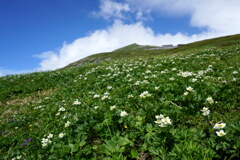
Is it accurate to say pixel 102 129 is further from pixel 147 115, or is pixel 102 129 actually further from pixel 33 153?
pixel 33 153

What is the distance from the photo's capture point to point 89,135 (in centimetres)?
461

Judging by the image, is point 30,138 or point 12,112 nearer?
point 30,138

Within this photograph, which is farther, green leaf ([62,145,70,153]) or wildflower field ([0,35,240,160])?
green leaf ([62,145,70,153])

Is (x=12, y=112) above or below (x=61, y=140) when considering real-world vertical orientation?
below

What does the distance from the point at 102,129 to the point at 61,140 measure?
124cm

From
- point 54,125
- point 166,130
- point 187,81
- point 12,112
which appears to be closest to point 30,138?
point 54,125

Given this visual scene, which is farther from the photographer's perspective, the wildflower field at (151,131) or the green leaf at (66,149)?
the green leaf at (66,149)

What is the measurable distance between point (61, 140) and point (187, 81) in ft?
17.8

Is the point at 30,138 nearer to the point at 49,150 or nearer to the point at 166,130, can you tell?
the point at 49,150

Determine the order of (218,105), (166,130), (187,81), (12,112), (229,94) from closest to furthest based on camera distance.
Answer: (166,130) < (218,105) < (229,94) < (187,81) < (12,112)

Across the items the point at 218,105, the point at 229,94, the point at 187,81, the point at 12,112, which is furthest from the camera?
the point at 12,112

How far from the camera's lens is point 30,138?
6.00 m

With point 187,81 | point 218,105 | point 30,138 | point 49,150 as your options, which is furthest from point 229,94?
point 30,138

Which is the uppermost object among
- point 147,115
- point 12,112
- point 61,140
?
point 147,115
